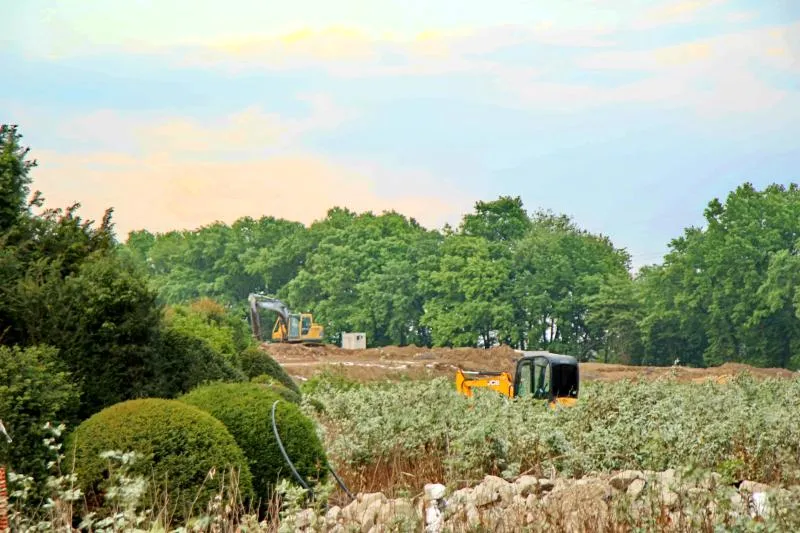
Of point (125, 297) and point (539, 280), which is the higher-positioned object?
point (539, 280)

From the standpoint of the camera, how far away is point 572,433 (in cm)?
1216

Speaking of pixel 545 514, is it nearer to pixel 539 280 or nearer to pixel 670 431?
pixel 670 431

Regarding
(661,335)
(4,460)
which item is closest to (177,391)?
(4,460)

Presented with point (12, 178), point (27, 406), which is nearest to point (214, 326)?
point (12, 178)

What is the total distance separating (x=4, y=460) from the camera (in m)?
8.08

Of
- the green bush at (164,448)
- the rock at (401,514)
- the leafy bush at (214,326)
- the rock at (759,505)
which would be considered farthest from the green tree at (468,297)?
the rock at (401,514)

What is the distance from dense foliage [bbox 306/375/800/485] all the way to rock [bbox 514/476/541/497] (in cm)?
17

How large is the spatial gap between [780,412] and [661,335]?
134 ft

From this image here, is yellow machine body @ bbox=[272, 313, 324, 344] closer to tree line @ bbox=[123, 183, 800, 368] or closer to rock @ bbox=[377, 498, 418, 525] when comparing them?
tree line @ bbox=[123, 183, 800, 368]

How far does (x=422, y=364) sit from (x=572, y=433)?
3157 centimetres

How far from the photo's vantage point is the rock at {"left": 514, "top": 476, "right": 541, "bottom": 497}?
9672mm

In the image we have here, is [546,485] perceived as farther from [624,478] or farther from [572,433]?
[572,433]

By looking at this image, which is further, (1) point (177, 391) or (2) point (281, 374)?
(2) point (281, 374)

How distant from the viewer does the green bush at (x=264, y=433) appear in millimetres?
9375
